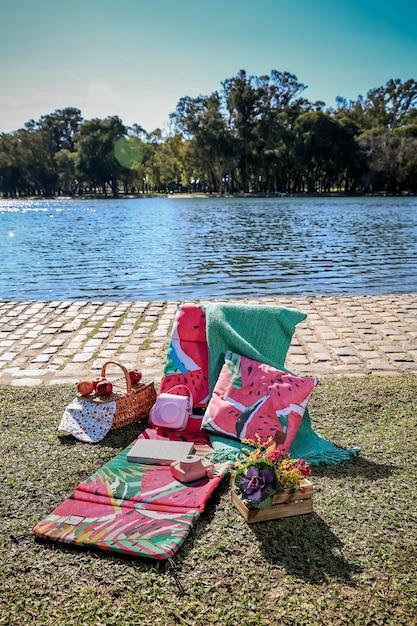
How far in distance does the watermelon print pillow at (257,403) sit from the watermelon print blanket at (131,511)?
1.53ft

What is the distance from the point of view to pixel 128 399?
531cm

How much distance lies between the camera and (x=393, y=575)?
320 centimetres

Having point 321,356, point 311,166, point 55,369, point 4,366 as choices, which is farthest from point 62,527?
point 311,166

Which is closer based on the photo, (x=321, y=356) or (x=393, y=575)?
(x=393, y=575)

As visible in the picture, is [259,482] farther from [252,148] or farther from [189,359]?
[252,148]

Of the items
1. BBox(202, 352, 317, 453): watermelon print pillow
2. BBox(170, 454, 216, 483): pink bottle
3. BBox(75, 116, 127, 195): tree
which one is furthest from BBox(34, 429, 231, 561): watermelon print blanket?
BBox(75, 116, 127, 195): tree

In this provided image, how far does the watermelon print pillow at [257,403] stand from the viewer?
15.1ft

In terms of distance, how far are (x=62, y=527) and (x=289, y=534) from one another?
157 cm

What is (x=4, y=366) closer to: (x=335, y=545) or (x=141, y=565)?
(x=141, y=565)

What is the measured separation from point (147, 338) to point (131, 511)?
16.2 ft

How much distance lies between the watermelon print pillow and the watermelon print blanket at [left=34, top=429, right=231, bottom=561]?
46 cm

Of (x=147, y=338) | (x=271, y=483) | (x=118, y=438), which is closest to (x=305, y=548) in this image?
(x=271, y=483)

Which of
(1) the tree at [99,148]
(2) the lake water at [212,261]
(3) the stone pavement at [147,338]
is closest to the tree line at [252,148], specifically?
(1) the tree at [99,148]

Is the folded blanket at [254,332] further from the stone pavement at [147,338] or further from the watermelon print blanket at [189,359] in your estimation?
the stone pavement at [147,338]
